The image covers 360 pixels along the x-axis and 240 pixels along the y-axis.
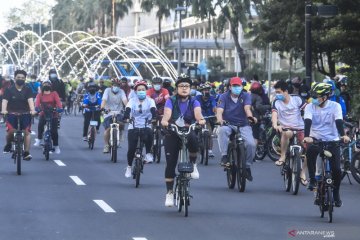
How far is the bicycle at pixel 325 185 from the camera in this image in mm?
14086

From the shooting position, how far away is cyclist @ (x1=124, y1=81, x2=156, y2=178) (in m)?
19.2

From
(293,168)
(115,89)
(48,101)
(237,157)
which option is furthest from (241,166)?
(48,101)

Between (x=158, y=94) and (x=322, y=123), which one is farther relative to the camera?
(x=158, y=94)

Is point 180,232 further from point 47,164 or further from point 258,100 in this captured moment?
point 258,100

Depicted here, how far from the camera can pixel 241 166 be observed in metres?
17.9

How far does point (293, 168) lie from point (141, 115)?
3.18 m

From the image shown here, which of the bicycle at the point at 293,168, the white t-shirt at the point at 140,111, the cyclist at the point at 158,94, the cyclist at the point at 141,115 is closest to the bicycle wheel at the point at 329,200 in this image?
the bicycle at the point at 293,168

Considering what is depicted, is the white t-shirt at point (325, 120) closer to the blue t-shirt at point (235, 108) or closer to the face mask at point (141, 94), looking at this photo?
the blue t-shirt at point (235, 108)

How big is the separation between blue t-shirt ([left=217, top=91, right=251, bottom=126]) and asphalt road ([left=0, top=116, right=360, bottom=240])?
3.77 ft

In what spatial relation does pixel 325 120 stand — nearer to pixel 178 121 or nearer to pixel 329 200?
pixel 329 200

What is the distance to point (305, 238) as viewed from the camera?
12.7 meters

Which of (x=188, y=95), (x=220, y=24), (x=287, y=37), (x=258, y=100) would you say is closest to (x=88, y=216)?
(x=188, y=95)

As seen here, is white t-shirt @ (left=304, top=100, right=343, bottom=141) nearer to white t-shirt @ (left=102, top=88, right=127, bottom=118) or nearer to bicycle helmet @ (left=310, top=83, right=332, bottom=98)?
bicycle helmet @ (left=310, top=83, right=332, bottom=98)

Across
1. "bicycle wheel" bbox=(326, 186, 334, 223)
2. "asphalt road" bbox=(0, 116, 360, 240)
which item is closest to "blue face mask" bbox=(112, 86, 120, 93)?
"asphalt road" bbox=(0, 116, 360, 240)
